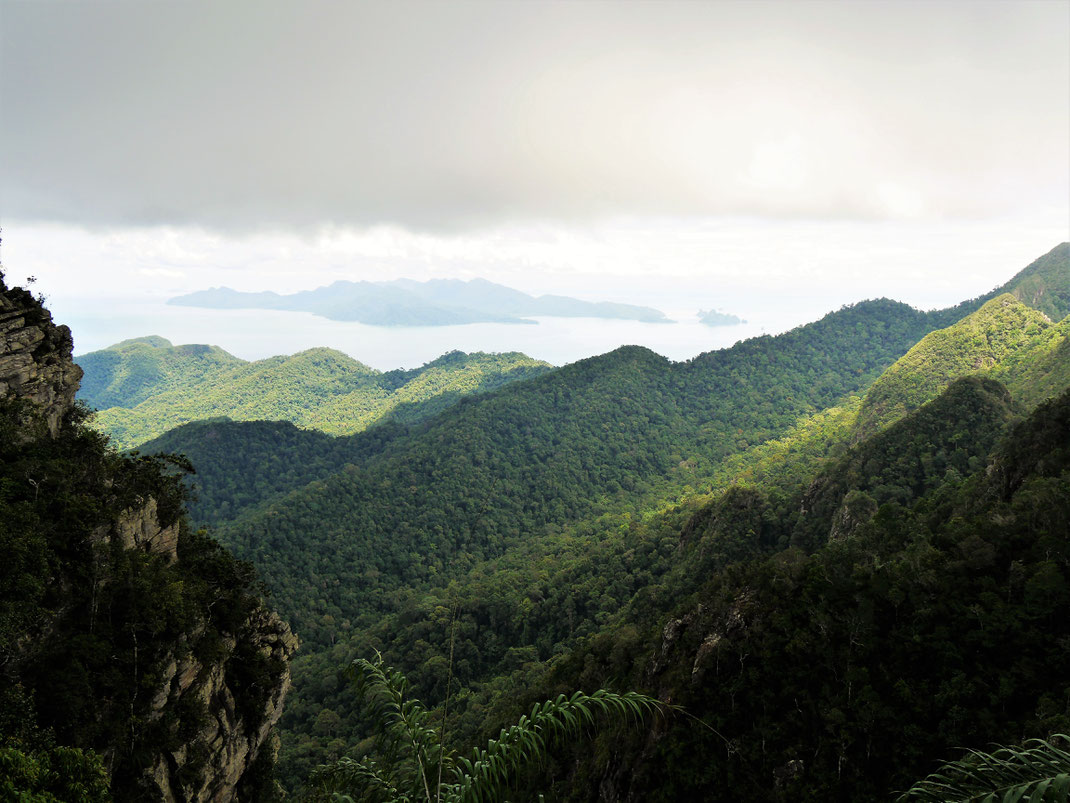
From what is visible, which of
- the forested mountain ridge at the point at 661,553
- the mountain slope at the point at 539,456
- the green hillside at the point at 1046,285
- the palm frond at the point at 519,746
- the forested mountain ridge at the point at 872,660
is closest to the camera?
the palm frond at the point at 519,746

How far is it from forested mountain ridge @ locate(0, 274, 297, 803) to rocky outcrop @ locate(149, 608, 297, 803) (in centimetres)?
5

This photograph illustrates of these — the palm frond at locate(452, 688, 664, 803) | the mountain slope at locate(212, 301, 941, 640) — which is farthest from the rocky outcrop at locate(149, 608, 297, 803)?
the mountain slope at locate(212, 301, 941, 640)

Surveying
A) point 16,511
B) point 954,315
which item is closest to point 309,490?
point 16,511

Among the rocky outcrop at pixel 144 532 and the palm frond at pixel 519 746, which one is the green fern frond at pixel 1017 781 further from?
the rocky outcrop at pixel 144 532

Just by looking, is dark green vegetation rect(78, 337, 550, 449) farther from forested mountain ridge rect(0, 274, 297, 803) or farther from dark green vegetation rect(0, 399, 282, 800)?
dark green vegetation rect(0, 399, 282, 800)

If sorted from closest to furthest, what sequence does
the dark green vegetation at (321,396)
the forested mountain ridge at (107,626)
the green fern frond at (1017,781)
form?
the green fern frond at (1017,781)
the forested mountain ridge at (107,626)
the dark green vegetation at (321,396)

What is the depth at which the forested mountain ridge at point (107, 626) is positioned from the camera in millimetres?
12805

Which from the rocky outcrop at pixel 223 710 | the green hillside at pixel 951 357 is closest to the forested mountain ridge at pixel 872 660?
the rocky outcrop at pixel 223 710

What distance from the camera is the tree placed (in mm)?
4445

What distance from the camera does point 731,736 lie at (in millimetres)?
20266

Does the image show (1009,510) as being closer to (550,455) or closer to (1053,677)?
(1053,677)

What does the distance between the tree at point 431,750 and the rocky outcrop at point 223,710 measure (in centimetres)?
1333

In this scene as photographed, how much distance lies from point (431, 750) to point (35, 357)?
910 inches

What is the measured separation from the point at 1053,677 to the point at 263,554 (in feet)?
241
